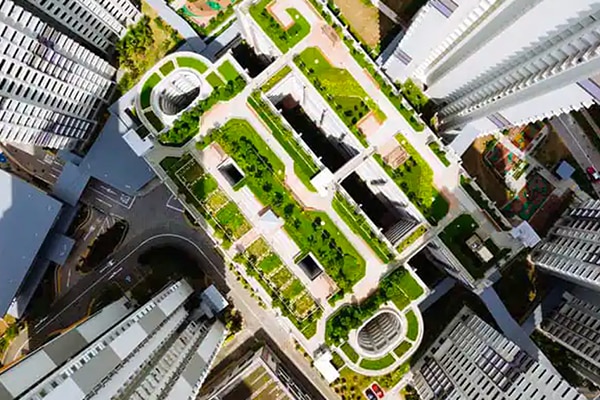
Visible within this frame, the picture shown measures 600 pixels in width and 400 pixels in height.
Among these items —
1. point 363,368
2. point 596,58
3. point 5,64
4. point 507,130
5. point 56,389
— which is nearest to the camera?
point 56,389

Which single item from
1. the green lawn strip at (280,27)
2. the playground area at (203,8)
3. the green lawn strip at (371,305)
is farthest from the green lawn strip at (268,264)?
the playground area at (203,8)

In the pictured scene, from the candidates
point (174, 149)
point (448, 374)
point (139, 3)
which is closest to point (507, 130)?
point (448, 374)

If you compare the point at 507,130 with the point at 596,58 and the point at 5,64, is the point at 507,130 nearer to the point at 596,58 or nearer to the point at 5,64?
the point at 596,58

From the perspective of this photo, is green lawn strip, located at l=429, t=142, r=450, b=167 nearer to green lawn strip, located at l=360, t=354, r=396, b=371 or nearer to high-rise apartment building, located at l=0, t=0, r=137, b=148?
green lawn strip, located at l=360, t=354, r=396, b=371

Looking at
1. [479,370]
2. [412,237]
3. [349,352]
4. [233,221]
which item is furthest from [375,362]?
[233,221]

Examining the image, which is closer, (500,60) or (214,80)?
(500,60)

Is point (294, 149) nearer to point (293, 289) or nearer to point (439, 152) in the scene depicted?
point (293, 289)
